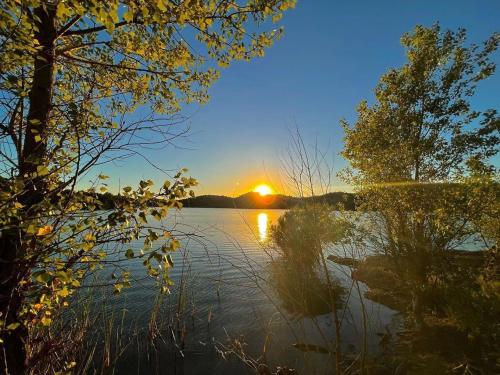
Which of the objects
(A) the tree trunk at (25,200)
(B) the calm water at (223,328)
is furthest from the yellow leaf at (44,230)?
(B) the calm water at (223,328)

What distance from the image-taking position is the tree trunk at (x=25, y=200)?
3742 mm

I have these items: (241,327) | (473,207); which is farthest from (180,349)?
(473,207)

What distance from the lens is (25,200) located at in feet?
11.8

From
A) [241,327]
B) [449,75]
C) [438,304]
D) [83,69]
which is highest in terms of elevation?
[449,75]

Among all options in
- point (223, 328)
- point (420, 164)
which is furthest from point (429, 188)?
point (223, 328)

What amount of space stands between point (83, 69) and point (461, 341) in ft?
43.8

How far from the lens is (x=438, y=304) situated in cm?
1357

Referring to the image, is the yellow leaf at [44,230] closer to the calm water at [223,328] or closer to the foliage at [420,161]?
the calm water at [223,328]

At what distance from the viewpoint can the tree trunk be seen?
3742mm

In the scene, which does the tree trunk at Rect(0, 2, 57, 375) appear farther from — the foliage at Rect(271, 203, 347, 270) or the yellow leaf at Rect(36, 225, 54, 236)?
the foliage at Rect(271, 203, 347, 270)

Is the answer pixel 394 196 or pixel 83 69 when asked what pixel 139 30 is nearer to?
pixel 83 69

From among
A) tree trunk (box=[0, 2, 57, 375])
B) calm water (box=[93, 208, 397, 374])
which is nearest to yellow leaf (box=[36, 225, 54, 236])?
tree trunk (box=[0, 2, 57, 375])

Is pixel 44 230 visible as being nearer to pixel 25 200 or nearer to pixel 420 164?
pixel 25 200

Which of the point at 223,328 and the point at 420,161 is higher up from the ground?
the point at 420,161
